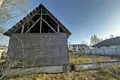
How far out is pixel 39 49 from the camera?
7.03 m

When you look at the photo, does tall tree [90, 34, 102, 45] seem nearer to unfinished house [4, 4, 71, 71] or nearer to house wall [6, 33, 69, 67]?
unfinished house [4, 4, 71, 71]

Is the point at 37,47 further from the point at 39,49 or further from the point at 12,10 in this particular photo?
the point at 12,10

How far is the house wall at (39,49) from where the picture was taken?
260 inches

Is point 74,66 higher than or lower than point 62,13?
lower

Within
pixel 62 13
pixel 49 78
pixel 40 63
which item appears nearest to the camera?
pixel 49 78

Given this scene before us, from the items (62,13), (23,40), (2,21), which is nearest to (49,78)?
(23,40)

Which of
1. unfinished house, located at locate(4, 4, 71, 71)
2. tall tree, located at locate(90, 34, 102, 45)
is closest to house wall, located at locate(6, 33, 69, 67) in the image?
unfinished house, located at locate(4, 4, 71, 71)

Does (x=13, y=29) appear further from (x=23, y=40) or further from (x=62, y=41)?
(x=62, y=41)

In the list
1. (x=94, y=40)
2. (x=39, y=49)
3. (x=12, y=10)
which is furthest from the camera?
(x=94, y=40)

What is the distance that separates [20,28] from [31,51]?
2.66m

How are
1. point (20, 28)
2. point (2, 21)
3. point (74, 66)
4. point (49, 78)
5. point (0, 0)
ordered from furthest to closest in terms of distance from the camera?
point (20, 28) → point (74, 66) → point (49, 78) → point (2, 21) → point (0, 0)

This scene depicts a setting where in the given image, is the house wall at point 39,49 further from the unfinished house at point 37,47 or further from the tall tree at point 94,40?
the tall tree at point 94,40

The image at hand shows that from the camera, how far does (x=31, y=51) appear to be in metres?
6.89

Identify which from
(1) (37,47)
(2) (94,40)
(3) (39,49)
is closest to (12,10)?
(1) (37,47)
